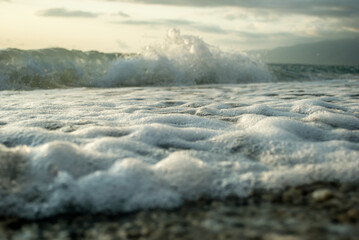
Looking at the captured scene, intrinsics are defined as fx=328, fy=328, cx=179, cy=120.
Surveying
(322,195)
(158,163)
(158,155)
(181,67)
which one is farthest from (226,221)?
(181,67)

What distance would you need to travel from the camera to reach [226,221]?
3.38 ft

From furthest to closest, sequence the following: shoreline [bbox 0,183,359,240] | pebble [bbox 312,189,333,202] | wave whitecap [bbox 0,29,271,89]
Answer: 1. wave whitecap [bbox 0,29,271,89]
2. pebble [bbox 312,189,333,202]
3. shoreline [bbox 0,183,359,240]

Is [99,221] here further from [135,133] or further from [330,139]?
[330,139]

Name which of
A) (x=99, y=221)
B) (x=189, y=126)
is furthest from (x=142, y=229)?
(x=189, y=126)

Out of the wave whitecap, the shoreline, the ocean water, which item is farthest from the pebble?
the wave whitecap

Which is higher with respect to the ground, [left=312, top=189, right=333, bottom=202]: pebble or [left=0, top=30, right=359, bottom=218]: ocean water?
[left=0, top=30, right=359, bottom=218]: ocean water

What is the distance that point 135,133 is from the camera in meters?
1.96

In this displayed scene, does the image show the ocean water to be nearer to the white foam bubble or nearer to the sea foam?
the sea foam

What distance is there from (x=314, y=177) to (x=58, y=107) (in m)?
2.62

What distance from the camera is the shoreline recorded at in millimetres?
947

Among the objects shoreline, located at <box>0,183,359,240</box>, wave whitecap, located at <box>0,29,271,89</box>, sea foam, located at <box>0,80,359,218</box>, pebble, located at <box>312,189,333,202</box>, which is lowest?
shoreline, located at <box>0,183,359,240</box>

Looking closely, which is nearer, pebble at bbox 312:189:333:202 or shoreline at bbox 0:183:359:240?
shoreline at bbox 0:183:359:240

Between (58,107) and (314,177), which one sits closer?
(314,177)

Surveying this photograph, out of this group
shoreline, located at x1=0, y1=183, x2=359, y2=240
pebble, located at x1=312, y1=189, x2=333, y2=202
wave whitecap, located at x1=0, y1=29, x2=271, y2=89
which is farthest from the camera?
wave whitecap, located at x1=0, y1=29, x2=271, y2=89
